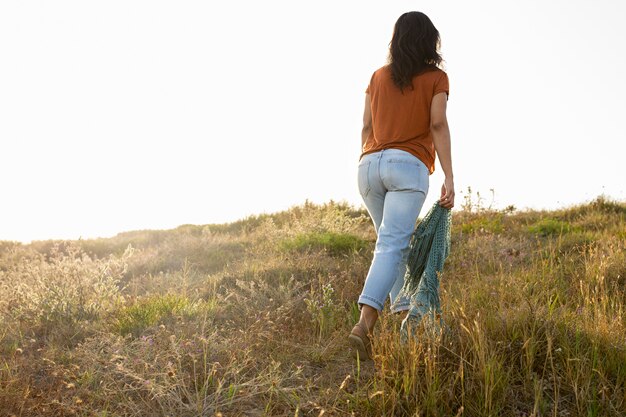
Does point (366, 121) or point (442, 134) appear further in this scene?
point (366, 121)

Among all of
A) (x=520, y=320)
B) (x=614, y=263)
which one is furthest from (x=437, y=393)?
(x=614, y=263)

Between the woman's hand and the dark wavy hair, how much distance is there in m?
0.75

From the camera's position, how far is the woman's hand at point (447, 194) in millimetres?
3998

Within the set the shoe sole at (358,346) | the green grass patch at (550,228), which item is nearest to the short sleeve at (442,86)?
the shoe sole at (358,346)

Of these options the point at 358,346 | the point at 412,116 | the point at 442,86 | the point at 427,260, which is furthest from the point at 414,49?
the point at 358,346

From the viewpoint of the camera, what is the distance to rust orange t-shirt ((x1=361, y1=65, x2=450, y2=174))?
13.2ft

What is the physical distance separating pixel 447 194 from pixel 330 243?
4.78 meters

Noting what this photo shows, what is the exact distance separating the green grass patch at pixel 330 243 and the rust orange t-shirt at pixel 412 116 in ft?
14.7

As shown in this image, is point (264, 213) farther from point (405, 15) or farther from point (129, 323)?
point (405, 15)

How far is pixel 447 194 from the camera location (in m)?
4.01

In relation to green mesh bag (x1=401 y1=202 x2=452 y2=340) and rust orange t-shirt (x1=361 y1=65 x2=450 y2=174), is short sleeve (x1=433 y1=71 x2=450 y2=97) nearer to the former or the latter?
rust orange t-shirt (x1=361 y1=65 x2=450 y2=174)

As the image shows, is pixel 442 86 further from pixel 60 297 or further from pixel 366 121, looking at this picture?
pixel 60 297

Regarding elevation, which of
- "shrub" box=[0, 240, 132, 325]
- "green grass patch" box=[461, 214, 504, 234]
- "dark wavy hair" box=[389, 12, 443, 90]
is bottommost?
"shrub" box=[0, 240, 132, 325]

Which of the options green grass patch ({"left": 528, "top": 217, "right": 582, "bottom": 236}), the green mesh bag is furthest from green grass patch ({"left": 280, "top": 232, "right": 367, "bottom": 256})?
the green mesh bag
